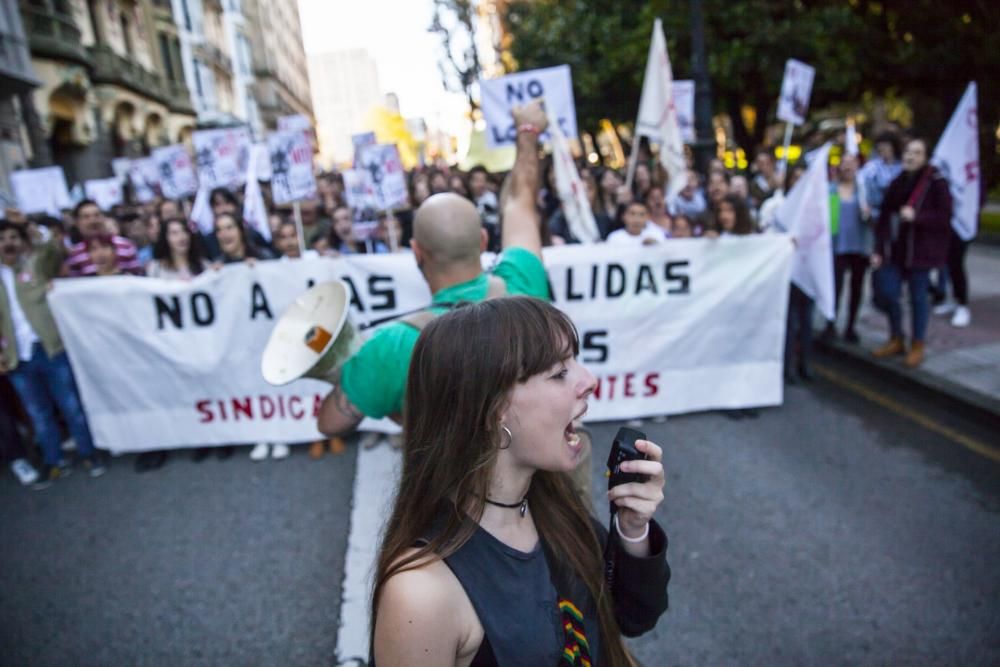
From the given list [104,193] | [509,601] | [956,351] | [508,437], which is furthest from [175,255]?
[104,193]

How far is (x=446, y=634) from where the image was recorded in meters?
1.09

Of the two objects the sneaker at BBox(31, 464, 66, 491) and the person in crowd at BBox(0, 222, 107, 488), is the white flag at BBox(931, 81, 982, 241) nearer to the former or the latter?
the person in crowd at BBox(0, 222, 107, 488)

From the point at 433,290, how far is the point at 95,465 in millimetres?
4013

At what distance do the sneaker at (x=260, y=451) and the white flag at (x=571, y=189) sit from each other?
278 cm

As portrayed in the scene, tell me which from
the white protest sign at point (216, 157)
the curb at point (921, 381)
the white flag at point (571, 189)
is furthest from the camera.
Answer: the white protest sign at point (216, 157)

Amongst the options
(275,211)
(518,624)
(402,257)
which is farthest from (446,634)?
(275,211)

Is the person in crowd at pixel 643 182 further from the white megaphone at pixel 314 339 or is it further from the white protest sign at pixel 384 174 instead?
the white megaphone at pixel 314 339

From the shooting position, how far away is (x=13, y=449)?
4.88 m

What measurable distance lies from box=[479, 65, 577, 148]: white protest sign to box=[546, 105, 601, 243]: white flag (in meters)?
2.16

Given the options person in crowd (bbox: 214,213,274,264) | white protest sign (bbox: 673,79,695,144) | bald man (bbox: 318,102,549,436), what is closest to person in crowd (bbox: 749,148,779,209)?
white protest sign (bbox: 673,79,695,144)

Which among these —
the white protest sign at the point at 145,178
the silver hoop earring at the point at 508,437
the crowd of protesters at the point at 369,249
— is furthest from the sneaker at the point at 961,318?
the white protest sign at the point at 145,178

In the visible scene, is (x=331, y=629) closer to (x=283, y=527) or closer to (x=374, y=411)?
(x=283, y=527)

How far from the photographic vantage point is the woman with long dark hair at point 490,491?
45.2 inches

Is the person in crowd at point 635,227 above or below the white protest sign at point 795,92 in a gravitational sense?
below
